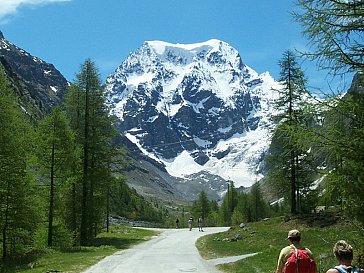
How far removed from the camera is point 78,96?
109 feet

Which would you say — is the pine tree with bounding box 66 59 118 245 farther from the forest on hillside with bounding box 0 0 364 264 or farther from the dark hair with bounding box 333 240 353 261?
the dark hair with bounding box 333 240 353 261

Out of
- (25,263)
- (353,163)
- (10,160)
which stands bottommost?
(25,263)

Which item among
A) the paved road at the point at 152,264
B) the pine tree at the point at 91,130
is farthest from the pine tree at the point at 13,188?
the pine tree at the point at 91,130

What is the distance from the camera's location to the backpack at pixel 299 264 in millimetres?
7457

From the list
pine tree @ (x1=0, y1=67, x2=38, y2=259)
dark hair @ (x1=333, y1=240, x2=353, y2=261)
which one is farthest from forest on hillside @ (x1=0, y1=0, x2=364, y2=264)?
dark hair @ (x1=333, y1=240, x2=353, y2=261)

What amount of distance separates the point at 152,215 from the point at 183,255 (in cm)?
12887

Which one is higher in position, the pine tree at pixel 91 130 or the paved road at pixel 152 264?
the pine tree at pixel 91 130

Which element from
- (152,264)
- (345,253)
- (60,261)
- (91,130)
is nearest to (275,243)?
(152,264)

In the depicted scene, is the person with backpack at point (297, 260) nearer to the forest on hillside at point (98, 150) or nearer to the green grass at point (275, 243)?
the forest on hillside at point (98, 150)

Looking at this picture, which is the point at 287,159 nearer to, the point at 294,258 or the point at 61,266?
the point at 61,266

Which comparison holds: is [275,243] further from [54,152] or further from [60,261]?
[54,152]

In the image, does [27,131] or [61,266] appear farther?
[27,131]

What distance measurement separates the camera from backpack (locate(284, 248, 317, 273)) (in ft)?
24.5

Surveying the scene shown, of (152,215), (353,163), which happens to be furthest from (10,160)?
(152,215)
